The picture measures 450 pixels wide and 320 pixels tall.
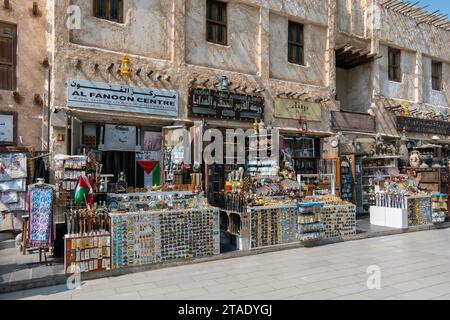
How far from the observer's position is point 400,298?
483 cm

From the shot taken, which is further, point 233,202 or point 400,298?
point 233,202

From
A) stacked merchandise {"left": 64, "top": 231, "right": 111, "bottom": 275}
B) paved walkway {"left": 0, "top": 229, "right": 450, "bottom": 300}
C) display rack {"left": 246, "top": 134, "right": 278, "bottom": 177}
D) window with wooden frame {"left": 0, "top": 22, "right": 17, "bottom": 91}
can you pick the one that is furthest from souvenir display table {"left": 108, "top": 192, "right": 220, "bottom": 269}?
window with wooden frame {"left": 0, "top": 22, "right": 17, "bottom": 91}

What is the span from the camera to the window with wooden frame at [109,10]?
988cm

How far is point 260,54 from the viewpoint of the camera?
492 inches

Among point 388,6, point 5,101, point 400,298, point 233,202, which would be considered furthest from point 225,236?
point 388,6

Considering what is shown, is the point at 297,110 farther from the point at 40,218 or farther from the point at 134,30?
the point at 40,218

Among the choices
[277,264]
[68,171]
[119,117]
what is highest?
[119,117]

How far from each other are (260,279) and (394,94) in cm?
1360

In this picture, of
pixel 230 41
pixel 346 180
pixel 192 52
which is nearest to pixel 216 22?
pixel 230 41

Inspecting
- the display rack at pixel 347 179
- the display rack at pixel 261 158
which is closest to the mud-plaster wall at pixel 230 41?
the display rack at pixel 261 158

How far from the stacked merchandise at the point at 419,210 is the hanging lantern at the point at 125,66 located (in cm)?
880

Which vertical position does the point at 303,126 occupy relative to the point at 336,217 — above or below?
above

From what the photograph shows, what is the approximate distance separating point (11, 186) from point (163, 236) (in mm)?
4467

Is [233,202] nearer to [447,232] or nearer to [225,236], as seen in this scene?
[225,236]
